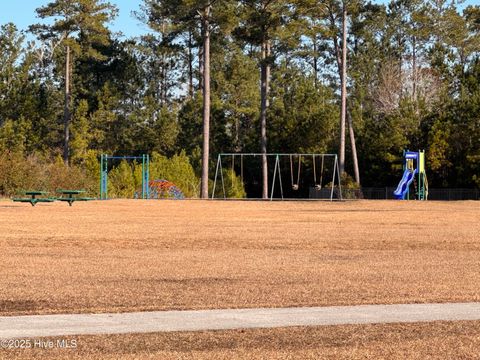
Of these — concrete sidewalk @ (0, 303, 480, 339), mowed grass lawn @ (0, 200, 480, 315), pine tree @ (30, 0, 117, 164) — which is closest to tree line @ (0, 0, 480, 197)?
pine tree @ (30, 0, 117, 164)

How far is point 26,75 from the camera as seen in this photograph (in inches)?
2507

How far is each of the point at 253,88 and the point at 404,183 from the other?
1905 cm

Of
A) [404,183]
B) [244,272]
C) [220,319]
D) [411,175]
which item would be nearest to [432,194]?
[411,175]

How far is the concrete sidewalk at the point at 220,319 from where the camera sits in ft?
25.5

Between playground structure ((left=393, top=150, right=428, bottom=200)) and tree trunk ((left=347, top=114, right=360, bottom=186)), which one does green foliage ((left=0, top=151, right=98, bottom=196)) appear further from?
tree trunk ((left=347, top=114, right=360, bottom=186))

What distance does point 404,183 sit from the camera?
47500 mm

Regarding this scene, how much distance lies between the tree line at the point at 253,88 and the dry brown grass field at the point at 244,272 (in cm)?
2953

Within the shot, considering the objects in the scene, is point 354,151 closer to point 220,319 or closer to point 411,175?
point 411,175

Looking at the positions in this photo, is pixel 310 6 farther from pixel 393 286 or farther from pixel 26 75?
pixel 393 286

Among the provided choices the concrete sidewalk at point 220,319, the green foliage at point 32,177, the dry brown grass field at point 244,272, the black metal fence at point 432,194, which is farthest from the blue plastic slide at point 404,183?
the concrete sidewalk at point 220,319

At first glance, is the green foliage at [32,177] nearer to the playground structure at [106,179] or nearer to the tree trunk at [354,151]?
the playground structure at [106,179]

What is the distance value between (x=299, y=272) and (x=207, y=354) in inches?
234

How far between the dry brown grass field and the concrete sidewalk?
Result: 12.2 inches

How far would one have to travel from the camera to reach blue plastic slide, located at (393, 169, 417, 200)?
47.1 meters
